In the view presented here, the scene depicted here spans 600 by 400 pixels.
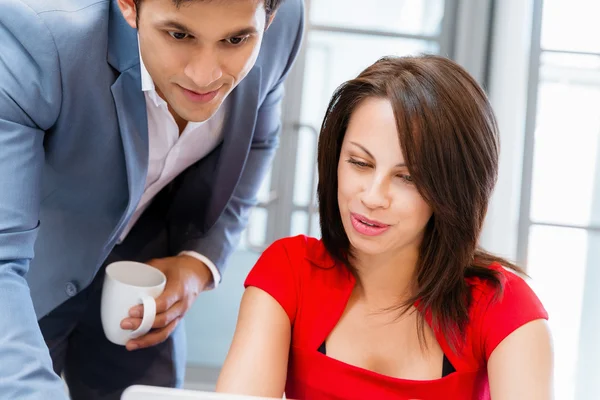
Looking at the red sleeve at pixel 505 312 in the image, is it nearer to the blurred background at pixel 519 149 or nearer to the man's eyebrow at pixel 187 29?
the man's eyebrow at pixel 187 29

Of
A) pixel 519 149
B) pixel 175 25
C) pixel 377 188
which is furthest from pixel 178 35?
pixel 519 149

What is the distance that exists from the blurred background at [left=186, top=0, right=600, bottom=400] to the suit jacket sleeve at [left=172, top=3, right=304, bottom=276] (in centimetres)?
169

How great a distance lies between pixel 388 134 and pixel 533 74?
2.20m

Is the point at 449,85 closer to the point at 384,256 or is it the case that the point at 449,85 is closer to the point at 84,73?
the point at 384,256

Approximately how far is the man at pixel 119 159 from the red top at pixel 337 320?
262mm

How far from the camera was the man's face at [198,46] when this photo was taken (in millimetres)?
1128

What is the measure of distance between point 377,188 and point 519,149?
7.13ft

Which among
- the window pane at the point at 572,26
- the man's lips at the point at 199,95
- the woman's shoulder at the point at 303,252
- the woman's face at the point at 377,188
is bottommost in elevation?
the woman's shoulder at the point at 303,252

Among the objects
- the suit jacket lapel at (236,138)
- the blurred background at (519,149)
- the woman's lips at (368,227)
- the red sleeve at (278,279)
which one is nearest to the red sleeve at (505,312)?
the woman's lips at (368,227)

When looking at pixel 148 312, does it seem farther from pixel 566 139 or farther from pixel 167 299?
pixel 566 139

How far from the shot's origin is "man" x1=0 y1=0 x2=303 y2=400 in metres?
1.12

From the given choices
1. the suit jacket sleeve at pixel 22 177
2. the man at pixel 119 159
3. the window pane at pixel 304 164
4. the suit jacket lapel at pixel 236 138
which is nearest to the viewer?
the suit jacket sleeve at pixel 22 177

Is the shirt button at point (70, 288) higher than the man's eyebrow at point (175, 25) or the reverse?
the reverse

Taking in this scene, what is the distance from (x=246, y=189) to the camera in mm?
1810
